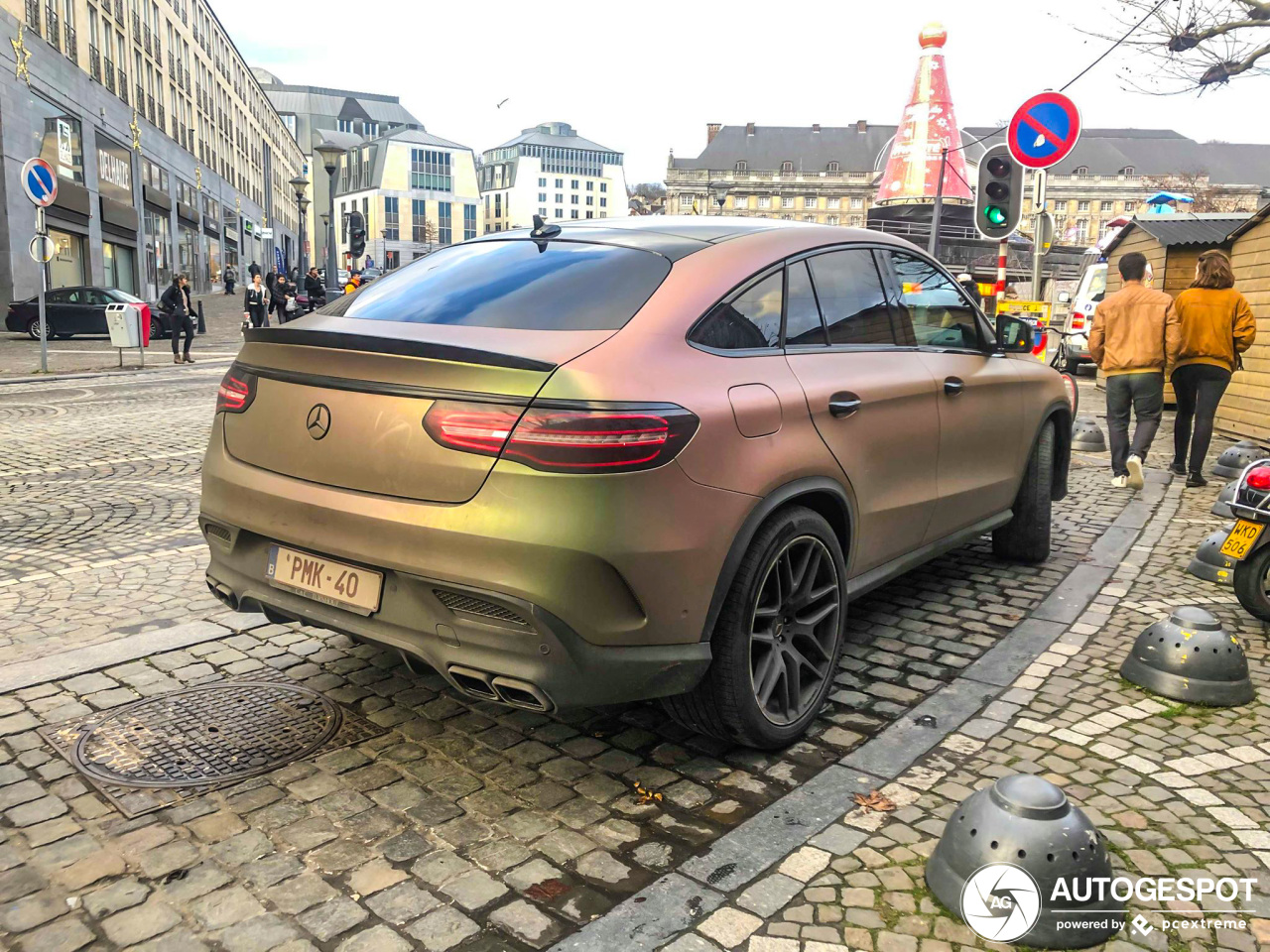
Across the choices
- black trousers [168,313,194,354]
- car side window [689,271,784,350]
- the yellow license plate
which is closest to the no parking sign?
the yellow license plate

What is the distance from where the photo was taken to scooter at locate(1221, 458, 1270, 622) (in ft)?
16.4

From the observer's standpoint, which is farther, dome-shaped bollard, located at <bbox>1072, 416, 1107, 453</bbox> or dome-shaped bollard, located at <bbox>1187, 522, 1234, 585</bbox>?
dome-shaped bollard, located at <bbox>1072, 416, 1107, 453</bbox>

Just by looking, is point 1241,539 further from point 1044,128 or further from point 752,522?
point 1044,128

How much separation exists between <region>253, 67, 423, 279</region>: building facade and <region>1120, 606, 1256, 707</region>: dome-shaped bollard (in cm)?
14539

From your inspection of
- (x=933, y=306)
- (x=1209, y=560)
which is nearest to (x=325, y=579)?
(x=933, y=306)

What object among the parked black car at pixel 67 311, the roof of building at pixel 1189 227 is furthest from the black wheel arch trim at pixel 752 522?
the parked black car at pixel 67 311

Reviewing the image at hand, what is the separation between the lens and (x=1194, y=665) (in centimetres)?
400

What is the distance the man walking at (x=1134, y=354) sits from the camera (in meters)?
8.36

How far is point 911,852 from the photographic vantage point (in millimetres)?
2850

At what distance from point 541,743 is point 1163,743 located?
2134 millimetres

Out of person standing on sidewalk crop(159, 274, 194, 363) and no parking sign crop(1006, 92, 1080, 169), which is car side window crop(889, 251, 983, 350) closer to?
no parking sign crop(1006, 92, 1080, 169)

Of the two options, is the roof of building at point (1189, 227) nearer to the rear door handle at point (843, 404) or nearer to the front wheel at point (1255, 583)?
the front wheel at point (1255, 583)

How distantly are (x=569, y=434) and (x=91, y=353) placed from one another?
80.6 ft

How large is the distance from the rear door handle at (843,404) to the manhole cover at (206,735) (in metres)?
2.04
